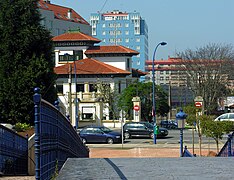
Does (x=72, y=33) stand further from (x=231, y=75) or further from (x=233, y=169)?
(x=233, y=169)

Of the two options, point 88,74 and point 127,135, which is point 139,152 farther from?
point 88,74

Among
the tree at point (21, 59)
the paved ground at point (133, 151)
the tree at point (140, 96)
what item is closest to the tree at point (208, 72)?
the tree at point (140, 96)

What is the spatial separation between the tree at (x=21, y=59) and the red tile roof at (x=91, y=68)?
51.4m

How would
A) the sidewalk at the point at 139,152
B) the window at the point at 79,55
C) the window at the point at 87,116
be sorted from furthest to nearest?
the window at the point at 79,55 → the window at the point at 87,116 → the sidewalk at the point at 139,152

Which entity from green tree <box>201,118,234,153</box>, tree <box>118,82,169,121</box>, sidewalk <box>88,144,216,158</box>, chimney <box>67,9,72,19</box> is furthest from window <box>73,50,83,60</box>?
green tree <box>201,118,234,153</box>

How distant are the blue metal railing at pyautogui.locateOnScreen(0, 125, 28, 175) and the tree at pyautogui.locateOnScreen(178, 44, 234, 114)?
51.9m

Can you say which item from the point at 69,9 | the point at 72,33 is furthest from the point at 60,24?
the point at 72,33

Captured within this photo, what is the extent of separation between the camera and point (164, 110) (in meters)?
82.2

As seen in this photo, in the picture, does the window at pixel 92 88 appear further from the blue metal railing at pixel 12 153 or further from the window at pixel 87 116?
the blue metal railing at pixel 12 153

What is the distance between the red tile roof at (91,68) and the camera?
82312 millimetres

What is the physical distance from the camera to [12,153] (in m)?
19.8

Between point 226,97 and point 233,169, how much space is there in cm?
7042

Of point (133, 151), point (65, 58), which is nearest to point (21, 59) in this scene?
point (133, 151)

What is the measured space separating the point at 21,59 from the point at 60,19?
289 ft
